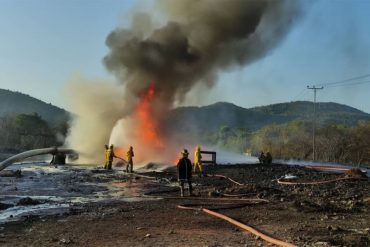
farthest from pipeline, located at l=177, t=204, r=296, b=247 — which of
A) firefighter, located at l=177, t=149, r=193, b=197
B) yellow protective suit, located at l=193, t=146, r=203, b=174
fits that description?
yellow protective suit, located at l=193, t=146, r=203, b=174

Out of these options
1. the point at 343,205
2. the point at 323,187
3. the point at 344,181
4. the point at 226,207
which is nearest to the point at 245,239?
the point at 226,207

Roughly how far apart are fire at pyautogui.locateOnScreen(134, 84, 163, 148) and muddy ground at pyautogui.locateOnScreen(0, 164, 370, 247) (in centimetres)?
2327

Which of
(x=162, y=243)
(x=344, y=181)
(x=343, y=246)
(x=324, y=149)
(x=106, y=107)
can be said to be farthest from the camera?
(x=324, y=149)

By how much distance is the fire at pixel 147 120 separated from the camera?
42.0m

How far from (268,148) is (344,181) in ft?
272

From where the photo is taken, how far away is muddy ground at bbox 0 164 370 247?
9594 millimetres

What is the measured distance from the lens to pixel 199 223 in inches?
467

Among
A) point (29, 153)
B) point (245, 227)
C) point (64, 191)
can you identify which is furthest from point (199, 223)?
point (29, 153)

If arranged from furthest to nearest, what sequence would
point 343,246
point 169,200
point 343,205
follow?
1. point 169,200
2. point 343,205
3. point 343,246

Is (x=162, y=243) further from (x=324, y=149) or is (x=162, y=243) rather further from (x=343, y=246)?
(x=324, y=149)

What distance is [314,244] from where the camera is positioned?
884 centimetres

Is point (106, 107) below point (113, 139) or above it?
above

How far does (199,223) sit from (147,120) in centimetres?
3129

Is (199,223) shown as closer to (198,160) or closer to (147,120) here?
(198,160)
